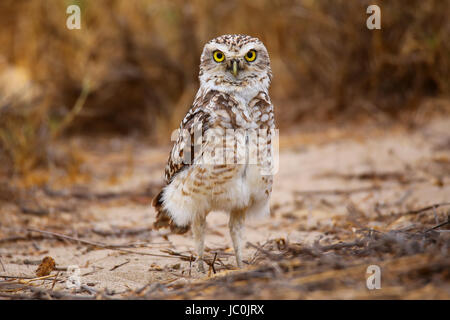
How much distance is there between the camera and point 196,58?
8914 mm

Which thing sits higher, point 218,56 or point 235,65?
point 218,56

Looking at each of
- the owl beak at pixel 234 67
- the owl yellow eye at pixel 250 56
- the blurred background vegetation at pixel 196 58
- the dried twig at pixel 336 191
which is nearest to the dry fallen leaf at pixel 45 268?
the owl beak at pixel 234 67

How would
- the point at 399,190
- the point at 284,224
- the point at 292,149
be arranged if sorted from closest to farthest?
the point at 284,224 → the point at 399,190 → the point at 292,149

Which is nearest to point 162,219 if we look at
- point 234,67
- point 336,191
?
point 234,67

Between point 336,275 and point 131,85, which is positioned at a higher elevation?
point 131,85

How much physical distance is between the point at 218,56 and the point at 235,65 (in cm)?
18

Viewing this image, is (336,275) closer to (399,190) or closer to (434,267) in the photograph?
(434,267)

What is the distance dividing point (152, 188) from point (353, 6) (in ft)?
12.9

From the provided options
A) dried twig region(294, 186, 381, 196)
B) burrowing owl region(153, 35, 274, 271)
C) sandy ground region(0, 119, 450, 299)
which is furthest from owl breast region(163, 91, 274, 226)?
dried twig region(294, 186, 381, 196)

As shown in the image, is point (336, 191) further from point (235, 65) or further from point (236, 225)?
point (235, 65)

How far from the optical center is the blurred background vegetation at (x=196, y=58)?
716 cm

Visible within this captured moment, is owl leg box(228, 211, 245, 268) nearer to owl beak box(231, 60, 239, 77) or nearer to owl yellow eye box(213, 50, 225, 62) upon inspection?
owl beak box(231, 60, 239, 77)
